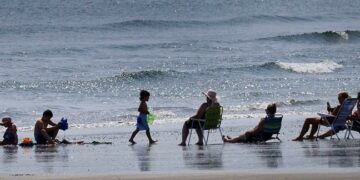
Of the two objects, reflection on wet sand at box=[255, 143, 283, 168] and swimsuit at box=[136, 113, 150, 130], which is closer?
reflection on wet sand at box=[255, 143, 283, 168]

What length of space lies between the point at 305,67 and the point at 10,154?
27.3 meters

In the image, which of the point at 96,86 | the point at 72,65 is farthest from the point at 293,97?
the point at 72,65

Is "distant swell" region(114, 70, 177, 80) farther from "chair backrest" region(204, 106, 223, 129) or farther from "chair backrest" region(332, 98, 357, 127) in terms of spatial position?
"chair backrest" region(332, 98, 357, 127)

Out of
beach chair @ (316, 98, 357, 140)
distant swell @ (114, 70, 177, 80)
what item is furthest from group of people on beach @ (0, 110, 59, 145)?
distant swell @ (114, 70, 177, 80)

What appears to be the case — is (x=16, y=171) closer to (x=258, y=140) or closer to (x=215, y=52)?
(x=258, y=140)

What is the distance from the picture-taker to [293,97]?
31.5 metres

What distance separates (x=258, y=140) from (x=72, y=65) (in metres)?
24.6

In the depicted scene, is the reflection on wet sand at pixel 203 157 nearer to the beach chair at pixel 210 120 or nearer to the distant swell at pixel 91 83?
the beach chair at pixel 210 120

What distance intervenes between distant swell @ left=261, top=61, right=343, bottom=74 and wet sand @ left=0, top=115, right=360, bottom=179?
22.3 meters

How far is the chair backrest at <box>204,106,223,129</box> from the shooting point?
57.9 feet

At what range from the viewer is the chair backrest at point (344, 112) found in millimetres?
17500

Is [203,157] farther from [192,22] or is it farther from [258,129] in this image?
[192,22]

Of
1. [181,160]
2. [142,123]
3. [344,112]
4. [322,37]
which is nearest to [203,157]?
[181,160]

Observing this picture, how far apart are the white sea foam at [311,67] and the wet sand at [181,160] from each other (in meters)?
22.4
